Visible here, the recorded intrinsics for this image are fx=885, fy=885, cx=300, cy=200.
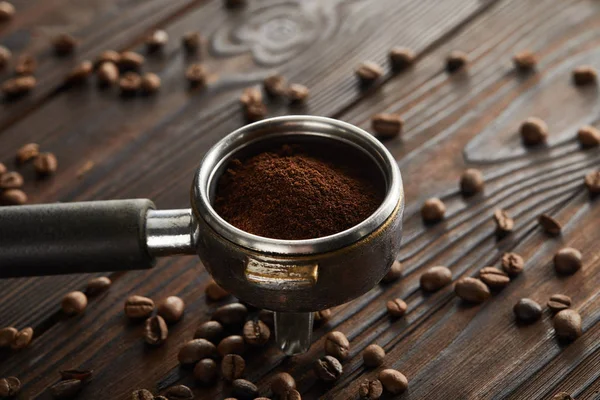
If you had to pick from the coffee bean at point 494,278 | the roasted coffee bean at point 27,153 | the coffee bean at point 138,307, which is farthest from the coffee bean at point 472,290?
the roasted coffee bean at point 27,153

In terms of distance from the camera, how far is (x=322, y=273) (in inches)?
38.5

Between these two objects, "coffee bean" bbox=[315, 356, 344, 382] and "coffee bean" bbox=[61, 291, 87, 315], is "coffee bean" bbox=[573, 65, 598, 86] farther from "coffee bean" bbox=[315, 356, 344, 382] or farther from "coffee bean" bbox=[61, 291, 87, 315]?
"coffee bean" bbox=[61, 291, 87, 315]

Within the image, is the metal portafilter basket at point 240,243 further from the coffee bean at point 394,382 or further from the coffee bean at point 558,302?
the coffee bean at point 558,302

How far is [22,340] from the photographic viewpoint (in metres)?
1.21

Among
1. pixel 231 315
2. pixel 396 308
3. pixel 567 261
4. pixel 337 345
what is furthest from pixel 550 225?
pixel 231 315

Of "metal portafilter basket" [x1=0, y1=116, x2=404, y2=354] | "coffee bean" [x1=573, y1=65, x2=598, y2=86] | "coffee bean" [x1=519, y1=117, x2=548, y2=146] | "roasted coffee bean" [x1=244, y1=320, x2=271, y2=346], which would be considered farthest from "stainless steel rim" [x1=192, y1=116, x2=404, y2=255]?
"coffee bean" [x1=573, y1=65, x2=598, y2=86]

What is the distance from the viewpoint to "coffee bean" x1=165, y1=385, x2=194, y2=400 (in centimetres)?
113

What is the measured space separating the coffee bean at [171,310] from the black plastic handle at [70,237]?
5.8 inches

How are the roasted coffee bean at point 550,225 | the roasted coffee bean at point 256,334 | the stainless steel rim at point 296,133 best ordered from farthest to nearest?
1. the roasted coffee bean at point 550,225
2. the roasted coffee bean at point 256,334
3. the stainless steel rim at point 296,133

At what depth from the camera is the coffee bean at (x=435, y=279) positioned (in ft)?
4.16

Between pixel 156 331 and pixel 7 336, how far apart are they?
206 millimetres

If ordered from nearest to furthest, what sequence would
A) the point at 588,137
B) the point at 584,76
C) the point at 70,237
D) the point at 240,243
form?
the point at 240,243 → the point at 70,237 → the point at 588,137 → the point at 584,76

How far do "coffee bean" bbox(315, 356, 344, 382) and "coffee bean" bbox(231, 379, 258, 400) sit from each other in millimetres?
86

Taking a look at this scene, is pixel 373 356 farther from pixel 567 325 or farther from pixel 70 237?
pixel 70 237
